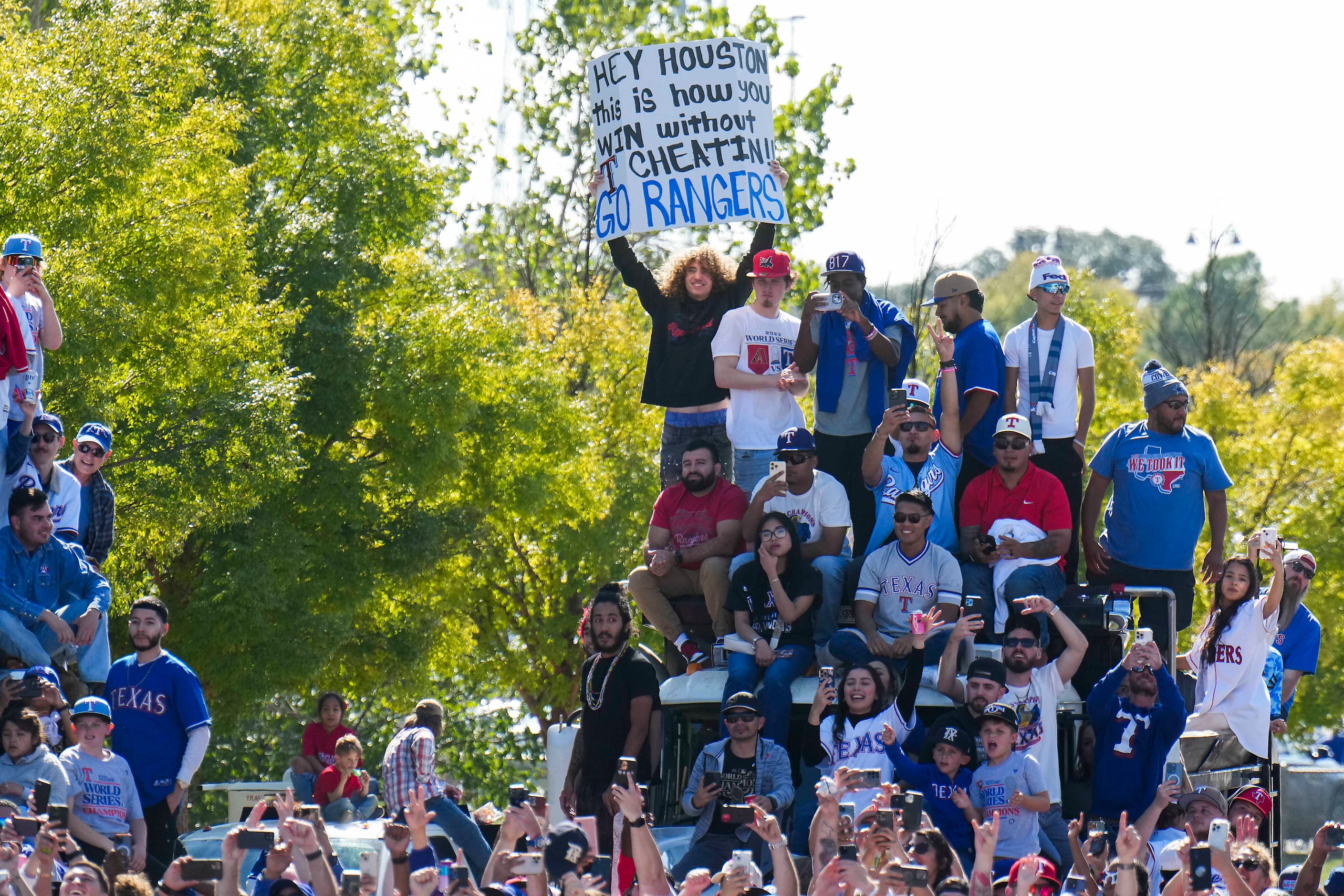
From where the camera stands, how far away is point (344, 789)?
1273 centimetres

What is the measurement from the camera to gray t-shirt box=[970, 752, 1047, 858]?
8.88 metres

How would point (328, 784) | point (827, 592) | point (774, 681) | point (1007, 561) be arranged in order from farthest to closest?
point (328, 784), point (1007, 561), point (827, 592), point (774, 681)

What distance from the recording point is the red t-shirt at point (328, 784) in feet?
41.5

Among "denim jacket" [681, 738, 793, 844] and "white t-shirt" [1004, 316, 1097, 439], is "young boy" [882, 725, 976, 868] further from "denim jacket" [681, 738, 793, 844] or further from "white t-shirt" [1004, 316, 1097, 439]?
"white t-shirt" [1004, 316, 1097, 439]

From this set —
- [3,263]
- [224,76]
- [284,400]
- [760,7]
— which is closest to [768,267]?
[3,263]

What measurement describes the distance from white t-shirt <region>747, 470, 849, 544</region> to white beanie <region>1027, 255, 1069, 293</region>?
209 centimetres

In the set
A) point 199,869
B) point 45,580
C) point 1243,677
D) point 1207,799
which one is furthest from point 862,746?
point 45,580

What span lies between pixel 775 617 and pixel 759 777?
110cm

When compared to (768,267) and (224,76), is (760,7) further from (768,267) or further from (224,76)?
(768,267)

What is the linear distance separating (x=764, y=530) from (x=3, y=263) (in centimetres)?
483

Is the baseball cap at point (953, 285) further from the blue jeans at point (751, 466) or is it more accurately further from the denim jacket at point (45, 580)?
the denim jacket at point (45, 580)

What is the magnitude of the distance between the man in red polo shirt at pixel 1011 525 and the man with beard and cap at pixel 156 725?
4.22 metres

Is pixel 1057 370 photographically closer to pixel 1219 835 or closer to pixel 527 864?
pixel 1219 835

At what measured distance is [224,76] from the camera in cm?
2200
